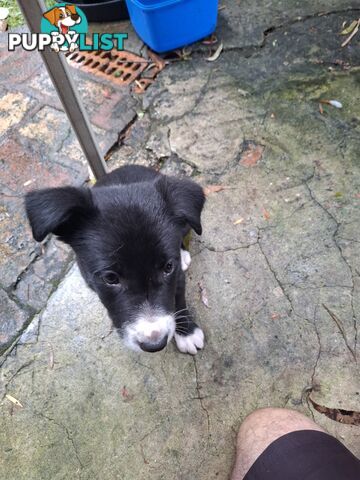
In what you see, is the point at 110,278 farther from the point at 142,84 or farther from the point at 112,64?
the point at 112,64

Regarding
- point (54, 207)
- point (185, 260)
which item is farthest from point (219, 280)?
point (54, 207)

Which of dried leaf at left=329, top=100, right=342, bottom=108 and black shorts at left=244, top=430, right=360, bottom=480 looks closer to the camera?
black shorts at left=244, top=430, right=360, bottom=480

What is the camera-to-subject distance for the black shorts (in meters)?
1.82

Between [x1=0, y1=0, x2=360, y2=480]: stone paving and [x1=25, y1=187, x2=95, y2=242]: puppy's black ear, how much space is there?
3.64ft

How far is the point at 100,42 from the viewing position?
14.2ft

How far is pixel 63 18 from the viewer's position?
3318 mm

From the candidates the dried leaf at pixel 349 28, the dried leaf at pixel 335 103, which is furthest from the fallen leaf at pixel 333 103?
the dried leaf at pixel 349 28

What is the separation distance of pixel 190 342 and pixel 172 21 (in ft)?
9.44

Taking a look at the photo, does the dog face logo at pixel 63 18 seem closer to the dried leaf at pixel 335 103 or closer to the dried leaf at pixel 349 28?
the dried leaf at pixel 335 103

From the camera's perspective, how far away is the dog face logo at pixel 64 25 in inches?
89.4

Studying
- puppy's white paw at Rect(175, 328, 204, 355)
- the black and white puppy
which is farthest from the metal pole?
puppy's white paw at Rect(175, 328, 204, 355)

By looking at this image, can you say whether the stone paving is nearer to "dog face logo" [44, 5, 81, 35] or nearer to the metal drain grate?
the metal drain grate

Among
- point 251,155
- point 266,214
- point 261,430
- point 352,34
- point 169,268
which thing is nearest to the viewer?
point 169,268

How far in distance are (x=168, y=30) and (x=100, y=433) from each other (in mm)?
3394
